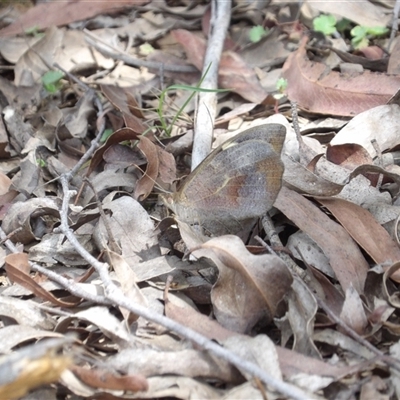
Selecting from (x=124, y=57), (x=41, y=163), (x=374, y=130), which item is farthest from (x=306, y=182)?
(x=124, y=57)

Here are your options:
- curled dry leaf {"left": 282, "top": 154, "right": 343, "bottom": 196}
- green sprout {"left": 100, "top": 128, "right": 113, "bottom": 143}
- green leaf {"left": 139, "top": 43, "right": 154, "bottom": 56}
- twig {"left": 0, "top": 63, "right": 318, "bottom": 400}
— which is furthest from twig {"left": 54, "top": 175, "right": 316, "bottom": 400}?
green leaf {"left": 139, "top": 43, "right": 154, "bottom": 56}

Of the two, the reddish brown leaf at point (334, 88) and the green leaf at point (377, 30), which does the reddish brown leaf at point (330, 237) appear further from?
the green leaf at point (377, 30)

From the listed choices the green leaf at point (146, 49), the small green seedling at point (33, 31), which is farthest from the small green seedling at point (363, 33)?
the small green seedling at point (33, 31)

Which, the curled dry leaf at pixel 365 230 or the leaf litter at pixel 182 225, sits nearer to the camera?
the leaf litter at pixel 182 225

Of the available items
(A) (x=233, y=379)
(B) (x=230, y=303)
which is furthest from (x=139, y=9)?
(A) (x=233, y=379)

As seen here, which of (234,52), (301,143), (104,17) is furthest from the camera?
(104,17)

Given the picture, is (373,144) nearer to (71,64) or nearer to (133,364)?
(133,364)
